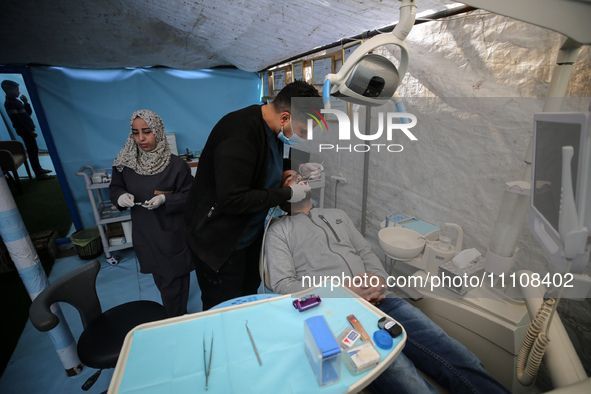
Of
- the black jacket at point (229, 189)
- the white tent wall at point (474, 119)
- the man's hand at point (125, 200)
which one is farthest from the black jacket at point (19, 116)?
the white tent wall at point (474, 119)

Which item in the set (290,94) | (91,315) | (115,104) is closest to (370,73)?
(290,94)

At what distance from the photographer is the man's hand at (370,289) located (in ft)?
4.03

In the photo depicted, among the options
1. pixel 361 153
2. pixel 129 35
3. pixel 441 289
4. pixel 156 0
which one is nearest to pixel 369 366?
pixel 441 289

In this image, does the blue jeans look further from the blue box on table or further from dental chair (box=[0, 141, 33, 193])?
dental chair (box=[0, 141, 33, 193])

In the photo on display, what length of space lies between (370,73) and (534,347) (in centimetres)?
103

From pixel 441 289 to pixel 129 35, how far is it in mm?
2987

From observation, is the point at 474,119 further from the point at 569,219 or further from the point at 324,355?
the point at 324,355

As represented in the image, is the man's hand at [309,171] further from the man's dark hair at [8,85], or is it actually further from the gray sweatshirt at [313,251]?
the man's dark hair at [8,85]

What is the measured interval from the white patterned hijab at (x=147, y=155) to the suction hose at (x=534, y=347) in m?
1.99

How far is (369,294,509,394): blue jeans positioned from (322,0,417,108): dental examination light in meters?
0.96

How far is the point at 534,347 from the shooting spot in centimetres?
85

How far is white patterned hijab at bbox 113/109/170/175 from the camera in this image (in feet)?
5.56

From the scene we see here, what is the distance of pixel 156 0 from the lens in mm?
1734

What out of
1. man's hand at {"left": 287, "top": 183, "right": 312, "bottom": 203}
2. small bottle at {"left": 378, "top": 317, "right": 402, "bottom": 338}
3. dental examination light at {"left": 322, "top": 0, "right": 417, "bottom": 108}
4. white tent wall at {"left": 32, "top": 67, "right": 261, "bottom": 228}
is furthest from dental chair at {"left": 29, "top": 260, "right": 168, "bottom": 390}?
white tent wall at {"left": 32, "top": 67, "right": 261, "bottom": 228}
